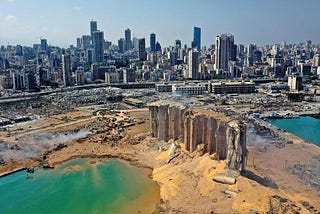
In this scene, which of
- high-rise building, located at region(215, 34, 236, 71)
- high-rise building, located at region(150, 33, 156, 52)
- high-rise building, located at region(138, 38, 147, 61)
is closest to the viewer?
high-rise building, located at region(215, 34, 236, 71)

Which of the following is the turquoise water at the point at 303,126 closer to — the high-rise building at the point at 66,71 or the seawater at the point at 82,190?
the seawater at the point at 82,190

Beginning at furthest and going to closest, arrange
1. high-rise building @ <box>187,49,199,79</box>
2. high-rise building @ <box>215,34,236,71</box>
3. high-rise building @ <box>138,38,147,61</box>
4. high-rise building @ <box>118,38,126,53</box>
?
high-rise building @ <box>118,38,126,53</box> < high-rise building @ <box>138,38,147,61</box> < high-rise building @ <box>215,34,236,71</box> < high-rise building @ <box>187,49,199,79</box>

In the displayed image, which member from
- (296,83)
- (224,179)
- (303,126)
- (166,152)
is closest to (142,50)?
(296,83)

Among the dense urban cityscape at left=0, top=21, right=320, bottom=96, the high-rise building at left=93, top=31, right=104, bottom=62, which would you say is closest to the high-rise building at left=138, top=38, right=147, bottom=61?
the dense urban cityscape at left=0, top=21, right=320, bottom=96

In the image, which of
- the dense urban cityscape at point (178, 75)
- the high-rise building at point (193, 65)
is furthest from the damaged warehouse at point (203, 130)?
the high-rise building at point (193, 65)

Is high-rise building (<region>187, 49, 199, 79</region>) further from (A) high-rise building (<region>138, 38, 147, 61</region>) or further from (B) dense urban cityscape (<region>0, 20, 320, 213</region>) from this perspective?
(A) high-rise building (<region>138, 38, 147, 61</region>)

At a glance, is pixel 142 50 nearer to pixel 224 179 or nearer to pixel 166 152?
pixel 166 152
